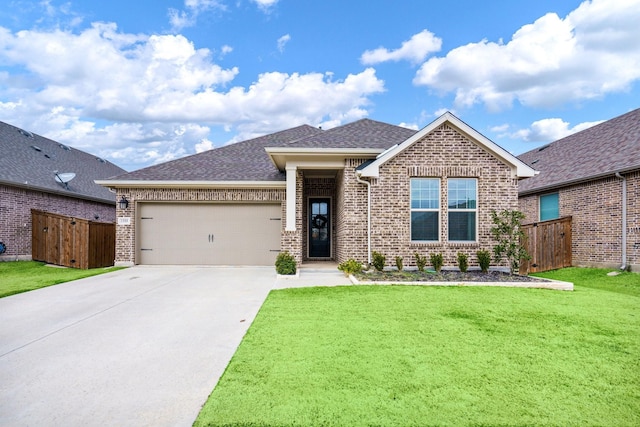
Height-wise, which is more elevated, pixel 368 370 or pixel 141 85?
pixel 141 85

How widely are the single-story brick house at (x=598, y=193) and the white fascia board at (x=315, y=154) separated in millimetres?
7627

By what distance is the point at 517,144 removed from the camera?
21656mm

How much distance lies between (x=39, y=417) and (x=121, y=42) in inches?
605

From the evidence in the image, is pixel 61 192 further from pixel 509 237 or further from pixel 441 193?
pixel 509 237

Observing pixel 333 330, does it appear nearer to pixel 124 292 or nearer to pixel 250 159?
pixel 124 292

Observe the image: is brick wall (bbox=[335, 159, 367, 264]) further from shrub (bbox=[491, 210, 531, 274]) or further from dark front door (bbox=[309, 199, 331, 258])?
shrub (bbox=[491, 210, 531, 274])

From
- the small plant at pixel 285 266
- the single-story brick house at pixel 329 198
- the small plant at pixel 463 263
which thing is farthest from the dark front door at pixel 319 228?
the small plant at pixel 463 263

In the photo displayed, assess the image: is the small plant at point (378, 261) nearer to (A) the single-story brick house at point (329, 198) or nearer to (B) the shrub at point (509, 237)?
(A) the single-story brick house at point (329, 198)

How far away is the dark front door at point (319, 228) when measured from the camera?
45.3 ft

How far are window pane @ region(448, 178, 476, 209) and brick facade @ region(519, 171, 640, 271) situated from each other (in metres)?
4.96

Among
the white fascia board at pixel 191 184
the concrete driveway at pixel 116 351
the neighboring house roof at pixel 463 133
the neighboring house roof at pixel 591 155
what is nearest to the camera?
the concrete driveway at pixel 116 351

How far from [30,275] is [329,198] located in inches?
384

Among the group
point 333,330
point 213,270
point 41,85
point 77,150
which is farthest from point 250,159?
point 77,150

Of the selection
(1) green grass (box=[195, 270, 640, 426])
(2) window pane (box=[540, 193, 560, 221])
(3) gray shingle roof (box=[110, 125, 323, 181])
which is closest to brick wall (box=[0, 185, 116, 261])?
(3) gray shingle roof (box=[110, 125, 323, 181])
